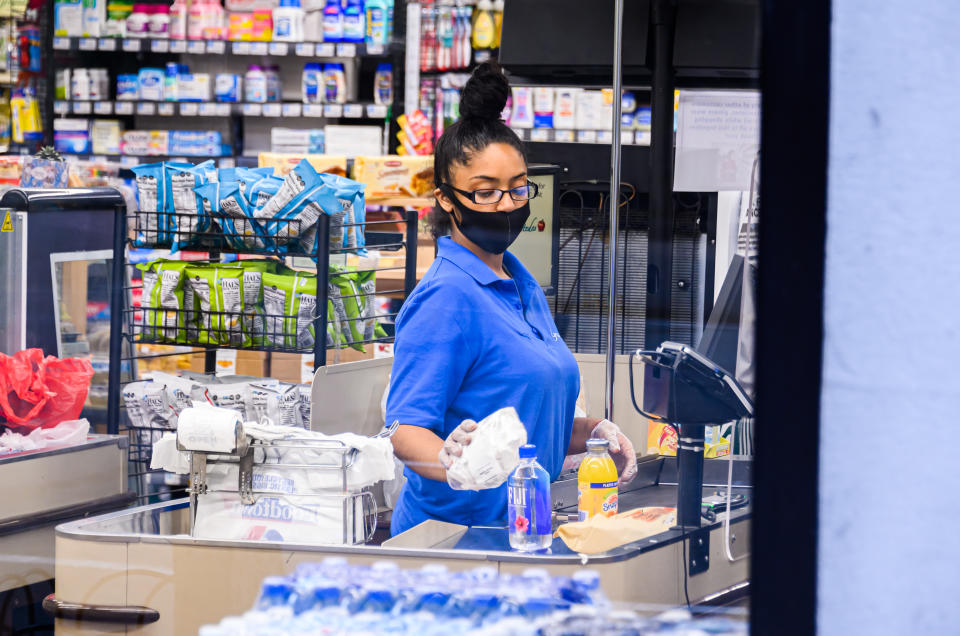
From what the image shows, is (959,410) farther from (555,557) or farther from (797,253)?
(555,557)

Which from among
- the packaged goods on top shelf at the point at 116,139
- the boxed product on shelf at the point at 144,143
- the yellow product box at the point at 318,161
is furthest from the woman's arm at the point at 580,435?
the boxed product on shelf at the point at 144,143

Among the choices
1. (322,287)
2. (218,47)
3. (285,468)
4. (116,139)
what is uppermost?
(218,47)

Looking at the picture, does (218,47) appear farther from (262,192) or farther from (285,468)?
(285,468)

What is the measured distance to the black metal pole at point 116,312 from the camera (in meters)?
2.38

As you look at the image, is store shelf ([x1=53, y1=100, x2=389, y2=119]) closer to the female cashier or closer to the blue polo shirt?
the female cashier

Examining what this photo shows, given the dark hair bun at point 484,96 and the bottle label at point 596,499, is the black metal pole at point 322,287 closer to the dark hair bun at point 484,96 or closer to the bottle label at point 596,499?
the dark hair bun at point 484,96

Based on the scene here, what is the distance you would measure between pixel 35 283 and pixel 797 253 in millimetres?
2148

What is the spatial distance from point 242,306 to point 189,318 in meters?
0.16

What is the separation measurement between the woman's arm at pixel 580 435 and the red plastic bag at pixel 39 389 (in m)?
1.19

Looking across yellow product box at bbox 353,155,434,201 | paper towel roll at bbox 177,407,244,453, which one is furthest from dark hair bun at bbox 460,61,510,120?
yellow product box at bbox 353,155,434,201

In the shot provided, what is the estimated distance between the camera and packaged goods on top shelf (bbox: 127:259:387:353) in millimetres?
2355

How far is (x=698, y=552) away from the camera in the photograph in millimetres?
1373

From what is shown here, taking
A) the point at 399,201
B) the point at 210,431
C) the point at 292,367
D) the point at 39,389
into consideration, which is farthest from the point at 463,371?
the point at 399,201

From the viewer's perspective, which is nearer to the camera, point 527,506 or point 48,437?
point 527,506
